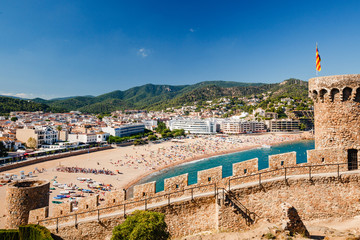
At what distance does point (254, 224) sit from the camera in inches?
240

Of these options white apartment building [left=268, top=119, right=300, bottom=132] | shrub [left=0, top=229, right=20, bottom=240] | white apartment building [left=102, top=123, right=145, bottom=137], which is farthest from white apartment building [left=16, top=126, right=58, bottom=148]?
white apartment building [left=268, top=119, right=300, bottom=132]

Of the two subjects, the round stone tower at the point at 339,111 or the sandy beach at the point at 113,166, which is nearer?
the round stone tower at the point at 339,111

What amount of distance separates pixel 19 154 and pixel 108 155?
16.1m

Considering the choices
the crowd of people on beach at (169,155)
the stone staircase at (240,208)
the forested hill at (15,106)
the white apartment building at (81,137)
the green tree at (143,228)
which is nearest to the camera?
the green tree at (143,228)

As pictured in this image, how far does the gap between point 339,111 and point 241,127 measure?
A: 92166 mm

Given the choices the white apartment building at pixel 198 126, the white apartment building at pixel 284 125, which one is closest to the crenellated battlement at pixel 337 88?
the white apartment building at pixel 198 126

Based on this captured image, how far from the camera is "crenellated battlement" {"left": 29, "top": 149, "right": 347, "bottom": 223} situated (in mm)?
6199

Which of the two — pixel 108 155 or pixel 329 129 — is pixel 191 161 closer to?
pixel 108 155

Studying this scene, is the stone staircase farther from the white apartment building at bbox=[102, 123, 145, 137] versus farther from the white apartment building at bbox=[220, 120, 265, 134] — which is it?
the white apartment building at bbox=[220, 120, 265, 134]

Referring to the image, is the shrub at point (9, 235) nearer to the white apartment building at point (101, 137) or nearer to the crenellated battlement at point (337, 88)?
the crenellated battlement at point (337, 88)

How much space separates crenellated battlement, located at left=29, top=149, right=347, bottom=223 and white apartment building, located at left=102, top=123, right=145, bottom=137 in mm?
69172

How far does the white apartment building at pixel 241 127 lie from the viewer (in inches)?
3790

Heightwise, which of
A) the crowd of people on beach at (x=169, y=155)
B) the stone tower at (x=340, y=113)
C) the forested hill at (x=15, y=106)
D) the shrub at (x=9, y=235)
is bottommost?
the crowd of people on beach at (x=169, y=155)

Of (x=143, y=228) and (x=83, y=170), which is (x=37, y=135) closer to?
(x=83, y=170)
